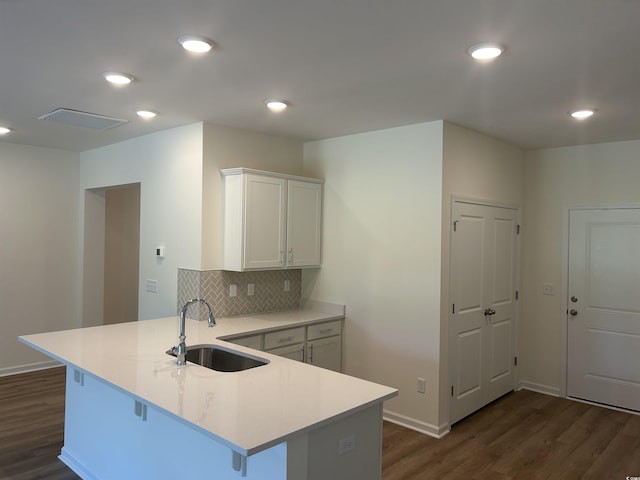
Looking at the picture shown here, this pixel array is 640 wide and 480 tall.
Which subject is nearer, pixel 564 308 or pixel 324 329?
pixel 324 329

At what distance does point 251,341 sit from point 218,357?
0.57 meters

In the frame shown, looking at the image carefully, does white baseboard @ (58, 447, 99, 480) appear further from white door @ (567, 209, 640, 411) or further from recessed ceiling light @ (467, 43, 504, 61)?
white door @ (567, 209, 640, 411)

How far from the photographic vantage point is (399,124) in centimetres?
398

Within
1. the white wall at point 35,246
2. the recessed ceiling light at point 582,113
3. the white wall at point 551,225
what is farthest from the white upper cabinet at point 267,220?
the white wall at point 35,246

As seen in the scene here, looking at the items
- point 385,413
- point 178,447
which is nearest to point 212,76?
point 178,447

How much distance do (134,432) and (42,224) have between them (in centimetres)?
367

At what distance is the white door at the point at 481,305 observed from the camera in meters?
4.05

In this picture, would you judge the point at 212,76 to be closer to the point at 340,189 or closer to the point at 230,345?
the point at 230,345

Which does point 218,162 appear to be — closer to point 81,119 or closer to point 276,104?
point 276,104

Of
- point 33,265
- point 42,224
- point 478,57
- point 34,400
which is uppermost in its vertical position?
point 478,57

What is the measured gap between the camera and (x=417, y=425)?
395 centimetres

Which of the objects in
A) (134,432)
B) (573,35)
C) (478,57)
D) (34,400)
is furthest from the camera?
(34,400)

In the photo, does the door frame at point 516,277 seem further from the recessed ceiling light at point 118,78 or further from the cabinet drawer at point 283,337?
the recessed ceiling light at point 118,78

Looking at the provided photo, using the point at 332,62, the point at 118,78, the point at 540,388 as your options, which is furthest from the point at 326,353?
the point at 118,78
